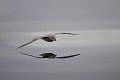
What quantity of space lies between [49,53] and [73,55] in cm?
154

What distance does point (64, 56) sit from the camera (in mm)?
11391

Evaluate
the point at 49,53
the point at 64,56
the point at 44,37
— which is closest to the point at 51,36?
the point at 44,37

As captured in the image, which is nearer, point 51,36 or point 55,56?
point 51,36

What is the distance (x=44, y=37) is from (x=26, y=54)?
1.91m

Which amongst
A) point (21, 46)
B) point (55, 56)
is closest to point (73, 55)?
point (55, 56)

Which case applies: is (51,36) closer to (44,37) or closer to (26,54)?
(44,37)

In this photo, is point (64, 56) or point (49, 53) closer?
point (49, 53)

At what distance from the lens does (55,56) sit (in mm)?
10500

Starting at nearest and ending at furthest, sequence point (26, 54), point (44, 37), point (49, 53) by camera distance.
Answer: point (44, 37) < point (49, 53) < point (26, 54)

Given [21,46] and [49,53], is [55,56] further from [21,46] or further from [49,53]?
[21,46]

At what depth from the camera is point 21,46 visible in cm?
1071

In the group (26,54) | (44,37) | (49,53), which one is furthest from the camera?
(26,54)

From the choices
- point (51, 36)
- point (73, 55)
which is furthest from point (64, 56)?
point (51, 36)

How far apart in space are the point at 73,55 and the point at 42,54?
4.81 feet
